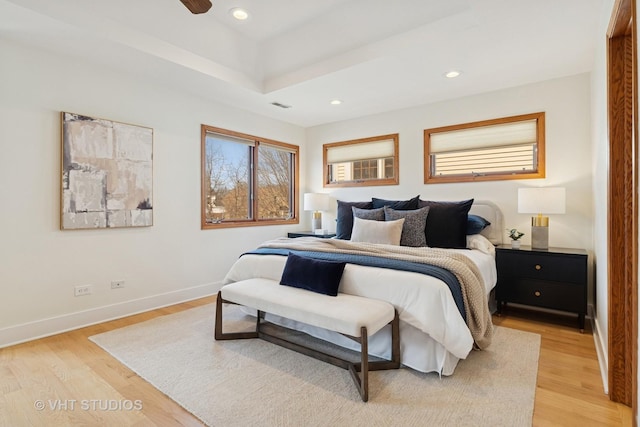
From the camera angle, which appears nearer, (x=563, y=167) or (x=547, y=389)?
(x=547, y=389)

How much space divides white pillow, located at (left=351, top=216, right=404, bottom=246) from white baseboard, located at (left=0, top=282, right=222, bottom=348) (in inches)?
80.1

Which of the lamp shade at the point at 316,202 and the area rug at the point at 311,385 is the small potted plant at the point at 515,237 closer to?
the area rug at the point at 311,385

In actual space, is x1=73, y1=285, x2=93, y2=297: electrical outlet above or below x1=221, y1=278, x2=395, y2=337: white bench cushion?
below

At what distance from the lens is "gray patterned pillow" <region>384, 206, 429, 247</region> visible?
329 cm

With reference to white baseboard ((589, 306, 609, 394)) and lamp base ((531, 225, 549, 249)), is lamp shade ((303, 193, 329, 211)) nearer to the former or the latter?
lamp base ((531, 225, 549, 249))

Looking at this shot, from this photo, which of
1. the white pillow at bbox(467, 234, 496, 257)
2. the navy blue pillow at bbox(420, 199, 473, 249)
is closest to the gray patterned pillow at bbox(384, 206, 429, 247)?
the navy blue pillow at bbox(420, 199, 473, 249)

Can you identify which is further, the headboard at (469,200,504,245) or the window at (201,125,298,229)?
the window at (201,125,298,229)

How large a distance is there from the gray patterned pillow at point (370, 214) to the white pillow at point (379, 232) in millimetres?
218

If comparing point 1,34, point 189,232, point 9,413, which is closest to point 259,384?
point 9,413

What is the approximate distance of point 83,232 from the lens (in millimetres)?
2961

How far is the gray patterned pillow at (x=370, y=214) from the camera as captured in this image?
3.65 m

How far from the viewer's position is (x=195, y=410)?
1727mm

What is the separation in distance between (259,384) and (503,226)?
3.07 meters

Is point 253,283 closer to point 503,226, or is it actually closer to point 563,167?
point 503,226
